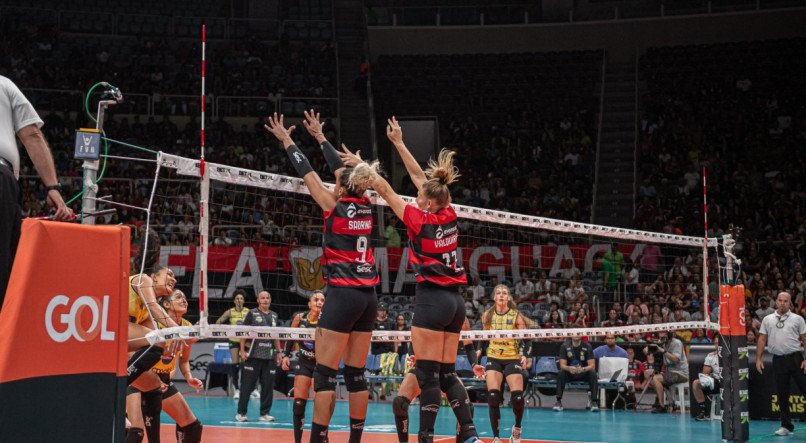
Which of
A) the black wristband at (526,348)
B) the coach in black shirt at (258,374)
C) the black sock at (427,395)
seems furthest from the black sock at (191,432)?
the black wristband at (526,348)

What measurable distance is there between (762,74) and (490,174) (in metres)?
9.96

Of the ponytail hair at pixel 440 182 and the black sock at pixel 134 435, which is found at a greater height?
the ponytail hair at pixel 440 182

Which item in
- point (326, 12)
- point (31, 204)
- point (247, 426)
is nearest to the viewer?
point (247, 426)

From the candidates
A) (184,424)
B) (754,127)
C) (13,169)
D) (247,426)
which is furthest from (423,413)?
(754,127)

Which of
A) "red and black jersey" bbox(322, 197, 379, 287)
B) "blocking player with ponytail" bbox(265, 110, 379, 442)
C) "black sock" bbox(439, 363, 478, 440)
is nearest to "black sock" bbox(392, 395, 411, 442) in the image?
"black sock" bbox(439, 363, 478, 440)

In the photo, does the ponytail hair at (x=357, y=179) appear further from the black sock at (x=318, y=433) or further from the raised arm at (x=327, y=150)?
the black sock at (x=318, y=433)

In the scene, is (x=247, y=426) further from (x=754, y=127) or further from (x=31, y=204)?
(x=754, y=127)

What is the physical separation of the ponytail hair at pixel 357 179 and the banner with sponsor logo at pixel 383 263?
12343 mm

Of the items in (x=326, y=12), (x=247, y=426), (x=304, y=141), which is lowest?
(x=247, y=426)

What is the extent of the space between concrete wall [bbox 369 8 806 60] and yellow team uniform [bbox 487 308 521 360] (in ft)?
72.3

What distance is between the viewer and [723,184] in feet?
81.5

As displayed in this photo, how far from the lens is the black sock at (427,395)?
23.7ft

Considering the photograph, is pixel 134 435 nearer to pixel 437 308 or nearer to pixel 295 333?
pixel 295 333

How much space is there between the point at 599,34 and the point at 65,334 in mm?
29717
